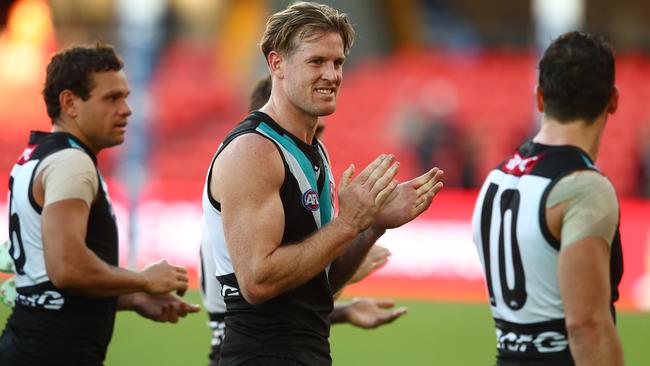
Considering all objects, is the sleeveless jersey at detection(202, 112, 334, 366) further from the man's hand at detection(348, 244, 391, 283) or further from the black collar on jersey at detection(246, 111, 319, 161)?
the man's hand at detection(348, 244, 391, 283)

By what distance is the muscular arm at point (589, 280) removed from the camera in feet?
11.8

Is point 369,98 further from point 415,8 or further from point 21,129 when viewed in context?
point 21,129

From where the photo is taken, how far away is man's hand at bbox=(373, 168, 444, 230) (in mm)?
4031

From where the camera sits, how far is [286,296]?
155 inches

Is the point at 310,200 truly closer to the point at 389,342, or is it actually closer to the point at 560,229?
the point at 560,229

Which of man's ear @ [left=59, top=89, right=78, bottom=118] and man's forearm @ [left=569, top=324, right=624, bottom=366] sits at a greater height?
man's ear @ [left=59, top=89, right=78, bottom=118]

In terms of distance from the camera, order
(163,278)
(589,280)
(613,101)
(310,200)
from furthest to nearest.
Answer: (163,278) < (613,101) < (310,200) < (589,280)

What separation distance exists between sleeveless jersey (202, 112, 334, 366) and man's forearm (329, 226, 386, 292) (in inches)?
15.2

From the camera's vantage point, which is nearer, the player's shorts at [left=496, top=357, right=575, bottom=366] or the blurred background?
the player's shorts at [left=496, top=357, right=575, bottom=366]

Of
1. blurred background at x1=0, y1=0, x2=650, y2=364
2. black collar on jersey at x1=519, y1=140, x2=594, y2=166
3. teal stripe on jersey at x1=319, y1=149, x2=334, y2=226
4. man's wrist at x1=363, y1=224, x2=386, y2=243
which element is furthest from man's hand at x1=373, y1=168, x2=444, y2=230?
blurred background at x1=0, y1=0, x2=650, y2=364

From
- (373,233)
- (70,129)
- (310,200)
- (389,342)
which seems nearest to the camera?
(310,200)

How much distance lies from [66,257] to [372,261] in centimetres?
154

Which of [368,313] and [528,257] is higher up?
[528,257]

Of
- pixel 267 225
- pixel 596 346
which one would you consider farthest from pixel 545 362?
pixel 267 225
